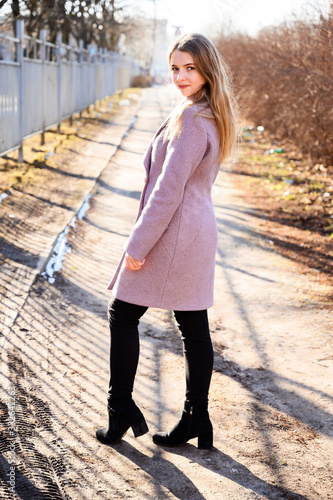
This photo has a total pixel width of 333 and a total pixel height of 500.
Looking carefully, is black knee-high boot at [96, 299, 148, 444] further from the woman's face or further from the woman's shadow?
the woman's face

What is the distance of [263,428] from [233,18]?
21.7 m

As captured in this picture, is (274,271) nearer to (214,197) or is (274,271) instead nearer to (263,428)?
(263,428)

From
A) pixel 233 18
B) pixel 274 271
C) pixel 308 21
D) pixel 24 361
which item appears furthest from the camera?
pixel 233 18

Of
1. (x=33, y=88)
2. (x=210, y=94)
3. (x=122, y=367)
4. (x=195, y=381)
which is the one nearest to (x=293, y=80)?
(x=33, y=88)

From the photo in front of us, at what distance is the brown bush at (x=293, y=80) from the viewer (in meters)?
8.59

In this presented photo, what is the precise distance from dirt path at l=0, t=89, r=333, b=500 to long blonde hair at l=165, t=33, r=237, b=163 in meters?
0.49

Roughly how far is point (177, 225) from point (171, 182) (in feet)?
0.64

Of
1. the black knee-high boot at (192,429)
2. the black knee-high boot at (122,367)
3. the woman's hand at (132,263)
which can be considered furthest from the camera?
the black knee-high boot at (192,429)

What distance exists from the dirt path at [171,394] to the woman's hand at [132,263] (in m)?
0.75

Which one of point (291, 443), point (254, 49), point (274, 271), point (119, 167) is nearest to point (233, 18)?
point (254, 49)

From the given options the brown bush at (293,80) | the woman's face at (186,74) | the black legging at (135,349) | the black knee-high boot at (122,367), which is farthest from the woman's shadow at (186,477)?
the brown bush at (293,80)

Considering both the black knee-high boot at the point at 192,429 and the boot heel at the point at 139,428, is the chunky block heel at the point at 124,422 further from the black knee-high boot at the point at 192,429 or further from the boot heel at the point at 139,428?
the black knee-high boot at the point at 192,429

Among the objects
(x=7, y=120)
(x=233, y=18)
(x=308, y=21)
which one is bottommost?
(x=7, y=120)

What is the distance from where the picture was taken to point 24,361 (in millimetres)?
3725
